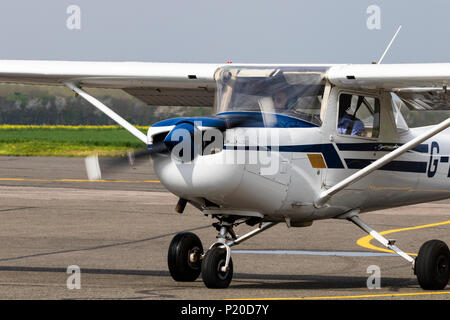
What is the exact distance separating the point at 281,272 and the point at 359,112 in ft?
7.55

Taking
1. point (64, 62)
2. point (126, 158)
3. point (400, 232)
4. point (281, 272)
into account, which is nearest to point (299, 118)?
point (126, 158)

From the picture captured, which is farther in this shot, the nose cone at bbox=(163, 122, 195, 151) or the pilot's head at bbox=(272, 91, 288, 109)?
the pilot's head at bbox=(272, 91, 288, 109)

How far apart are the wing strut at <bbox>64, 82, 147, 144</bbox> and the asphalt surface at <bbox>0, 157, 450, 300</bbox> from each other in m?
0.87

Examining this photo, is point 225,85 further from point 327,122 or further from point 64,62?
point 64,62

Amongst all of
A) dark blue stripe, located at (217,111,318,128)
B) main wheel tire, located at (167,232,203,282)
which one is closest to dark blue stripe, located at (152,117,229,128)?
dark blue stripe, located at (217,111,318,128)

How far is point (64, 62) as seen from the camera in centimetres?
1280

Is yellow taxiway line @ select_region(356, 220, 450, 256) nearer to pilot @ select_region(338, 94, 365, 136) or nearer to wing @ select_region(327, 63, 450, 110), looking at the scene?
pilot @ select_region(338, 94, 365, 136)

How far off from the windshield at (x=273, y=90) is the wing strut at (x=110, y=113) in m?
1.22

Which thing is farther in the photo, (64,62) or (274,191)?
(64,62)

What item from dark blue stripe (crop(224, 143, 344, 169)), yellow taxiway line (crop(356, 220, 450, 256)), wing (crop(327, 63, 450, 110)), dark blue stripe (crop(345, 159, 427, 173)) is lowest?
yellow taxiway line (crop(356, 220, 450, 256))

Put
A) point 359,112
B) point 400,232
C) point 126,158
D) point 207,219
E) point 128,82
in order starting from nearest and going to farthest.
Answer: point 126,158, point 359,112, point 128,82, point 400,232, point 207,219

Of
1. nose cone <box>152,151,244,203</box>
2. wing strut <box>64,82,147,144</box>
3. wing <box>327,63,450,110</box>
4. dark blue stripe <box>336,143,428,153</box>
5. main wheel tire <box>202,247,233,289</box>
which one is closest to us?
nose cone <box>152,151,244,203</box>

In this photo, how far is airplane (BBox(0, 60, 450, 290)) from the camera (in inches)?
376

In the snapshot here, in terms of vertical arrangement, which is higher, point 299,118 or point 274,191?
point 299,118
